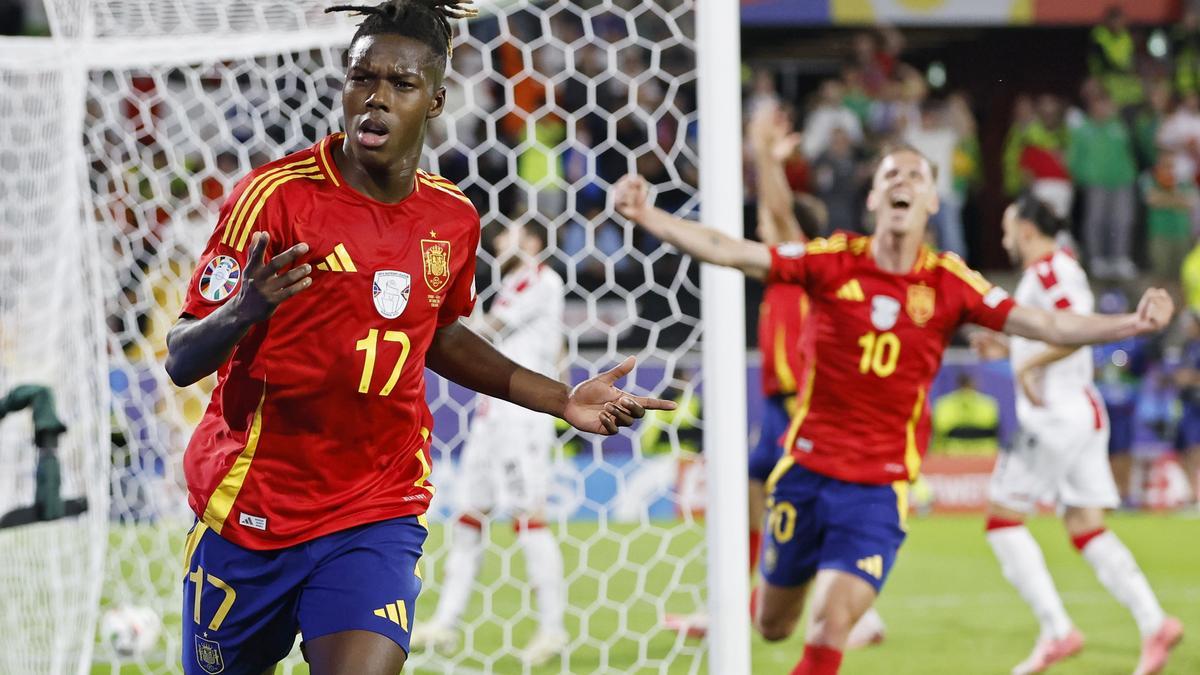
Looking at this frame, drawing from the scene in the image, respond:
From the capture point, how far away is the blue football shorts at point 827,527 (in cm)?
489

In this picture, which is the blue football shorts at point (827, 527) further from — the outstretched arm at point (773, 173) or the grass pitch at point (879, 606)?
the outstretched arm at point (773, 173)

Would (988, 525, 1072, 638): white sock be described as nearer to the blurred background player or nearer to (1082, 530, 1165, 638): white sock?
(1082, 530, 1165, 638): white sock

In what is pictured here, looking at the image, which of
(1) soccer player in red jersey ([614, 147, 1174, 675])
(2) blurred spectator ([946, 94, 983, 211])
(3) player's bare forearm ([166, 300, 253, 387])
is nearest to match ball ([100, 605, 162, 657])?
(1) soccer player in red jersey ([614, 147, 1174, 675])

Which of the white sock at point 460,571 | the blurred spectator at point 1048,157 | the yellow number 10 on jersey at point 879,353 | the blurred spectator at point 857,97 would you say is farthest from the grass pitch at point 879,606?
the blurred spectator at point 857,97

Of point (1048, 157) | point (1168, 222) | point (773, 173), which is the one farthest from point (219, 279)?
point (1168, 222)

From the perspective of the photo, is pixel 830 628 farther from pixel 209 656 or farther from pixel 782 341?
pixel 782 341

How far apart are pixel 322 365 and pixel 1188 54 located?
15.6 metres

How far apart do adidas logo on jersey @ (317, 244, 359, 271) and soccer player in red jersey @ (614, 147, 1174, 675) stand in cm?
205

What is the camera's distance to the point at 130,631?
6.37 meters

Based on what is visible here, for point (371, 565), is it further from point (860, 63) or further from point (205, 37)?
point (860, 63)

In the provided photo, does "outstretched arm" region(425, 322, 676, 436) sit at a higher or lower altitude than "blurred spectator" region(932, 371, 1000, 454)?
higher

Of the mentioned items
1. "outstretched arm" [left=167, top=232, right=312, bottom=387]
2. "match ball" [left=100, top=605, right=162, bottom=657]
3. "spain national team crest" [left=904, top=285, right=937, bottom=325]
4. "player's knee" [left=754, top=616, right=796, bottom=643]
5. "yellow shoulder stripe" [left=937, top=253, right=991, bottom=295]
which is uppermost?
"yellow shoulder stripe" [left=937, top=253, right=991, bottom=295]

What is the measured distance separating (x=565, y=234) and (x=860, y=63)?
590 cm

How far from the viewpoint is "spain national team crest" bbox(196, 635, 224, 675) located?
10.7ft
